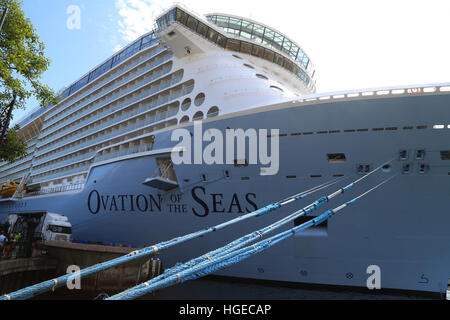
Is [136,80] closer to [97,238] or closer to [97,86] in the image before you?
[97,86]

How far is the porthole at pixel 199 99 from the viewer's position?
13.9 m

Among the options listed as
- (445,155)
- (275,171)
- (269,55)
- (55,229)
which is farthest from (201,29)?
(55,229)

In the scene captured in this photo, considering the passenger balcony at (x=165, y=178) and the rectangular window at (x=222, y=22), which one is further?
the rectangular window at (x=222, y=22)

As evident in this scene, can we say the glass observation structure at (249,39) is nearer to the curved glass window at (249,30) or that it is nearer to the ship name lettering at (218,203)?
the curved glass window at (249,30)

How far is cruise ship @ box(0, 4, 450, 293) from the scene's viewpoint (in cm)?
829

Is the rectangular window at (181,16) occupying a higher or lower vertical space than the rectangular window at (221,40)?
higher

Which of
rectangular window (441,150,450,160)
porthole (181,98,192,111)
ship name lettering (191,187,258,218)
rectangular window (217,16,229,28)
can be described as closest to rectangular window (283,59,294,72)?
rectangular window (217,16,229,28)

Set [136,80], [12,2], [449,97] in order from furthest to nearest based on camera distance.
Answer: [136,80] < [12,2] < [449,97]

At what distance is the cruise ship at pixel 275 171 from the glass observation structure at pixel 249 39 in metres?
0.08

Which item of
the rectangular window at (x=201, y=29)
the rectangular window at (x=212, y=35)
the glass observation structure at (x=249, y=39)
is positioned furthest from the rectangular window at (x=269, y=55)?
the rectangular window at (x=201, y=29)

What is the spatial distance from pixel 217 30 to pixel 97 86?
46.9 feet

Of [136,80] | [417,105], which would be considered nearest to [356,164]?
[417,105]

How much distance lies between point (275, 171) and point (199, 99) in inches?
243

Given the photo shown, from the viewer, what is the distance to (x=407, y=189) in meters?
8.37
